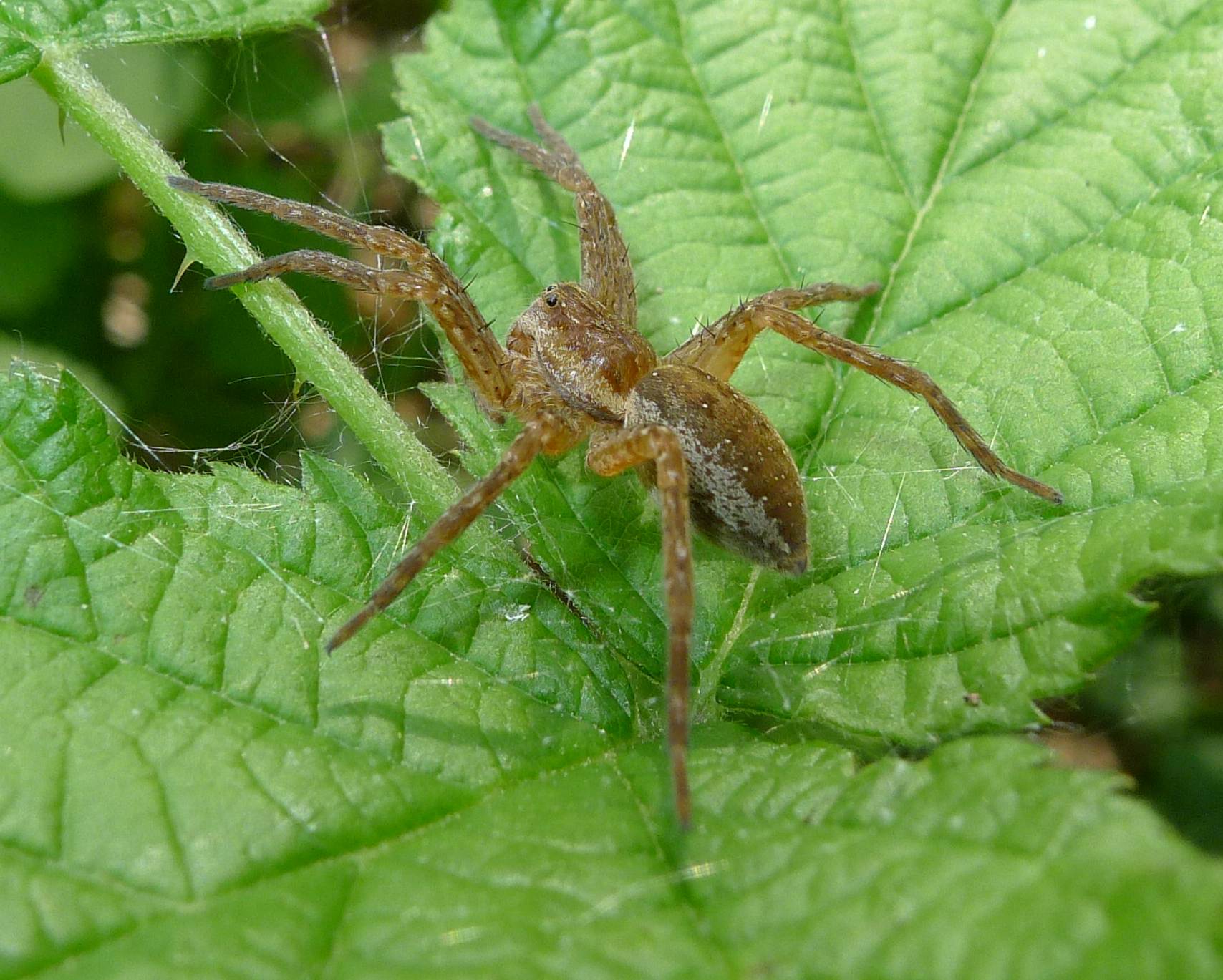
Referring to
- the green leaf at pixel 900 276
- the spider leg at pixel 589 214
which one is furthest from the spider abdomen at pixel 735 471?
the spider leg at pixel 589 214

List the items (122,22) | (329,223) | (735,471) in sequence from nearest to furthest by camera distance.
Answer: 1. (735,471)
2. (122,22)
3. (329,223)

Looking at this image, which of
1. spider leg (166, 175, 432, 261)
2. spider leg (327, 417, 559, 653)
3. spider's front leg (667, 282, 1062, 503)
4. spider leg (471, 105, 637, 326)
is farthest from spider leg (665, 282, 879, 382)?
spider leg (166, 175, 432, 261)

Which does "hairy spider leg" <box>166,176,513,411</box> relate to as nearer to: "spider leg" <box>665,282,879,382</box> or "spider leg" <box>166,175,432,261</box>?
"spider leg" <box>166,175,432,261</box>

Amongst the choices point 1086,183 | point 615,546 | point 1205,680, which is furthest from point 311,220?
point 1205,680

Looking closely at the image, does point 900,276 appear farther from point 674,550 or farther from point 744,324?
point 674,550

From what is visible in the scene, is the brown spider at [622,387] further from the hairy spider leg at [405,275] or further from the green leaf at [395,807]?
the green leaf at [395,807]

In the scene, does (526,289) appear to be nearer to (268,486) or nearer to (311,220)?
(311,220)

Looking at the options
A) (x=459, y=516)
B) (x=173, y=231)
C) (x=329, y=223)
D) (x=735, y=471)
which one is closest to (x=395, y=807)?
(x=459, y=516)
